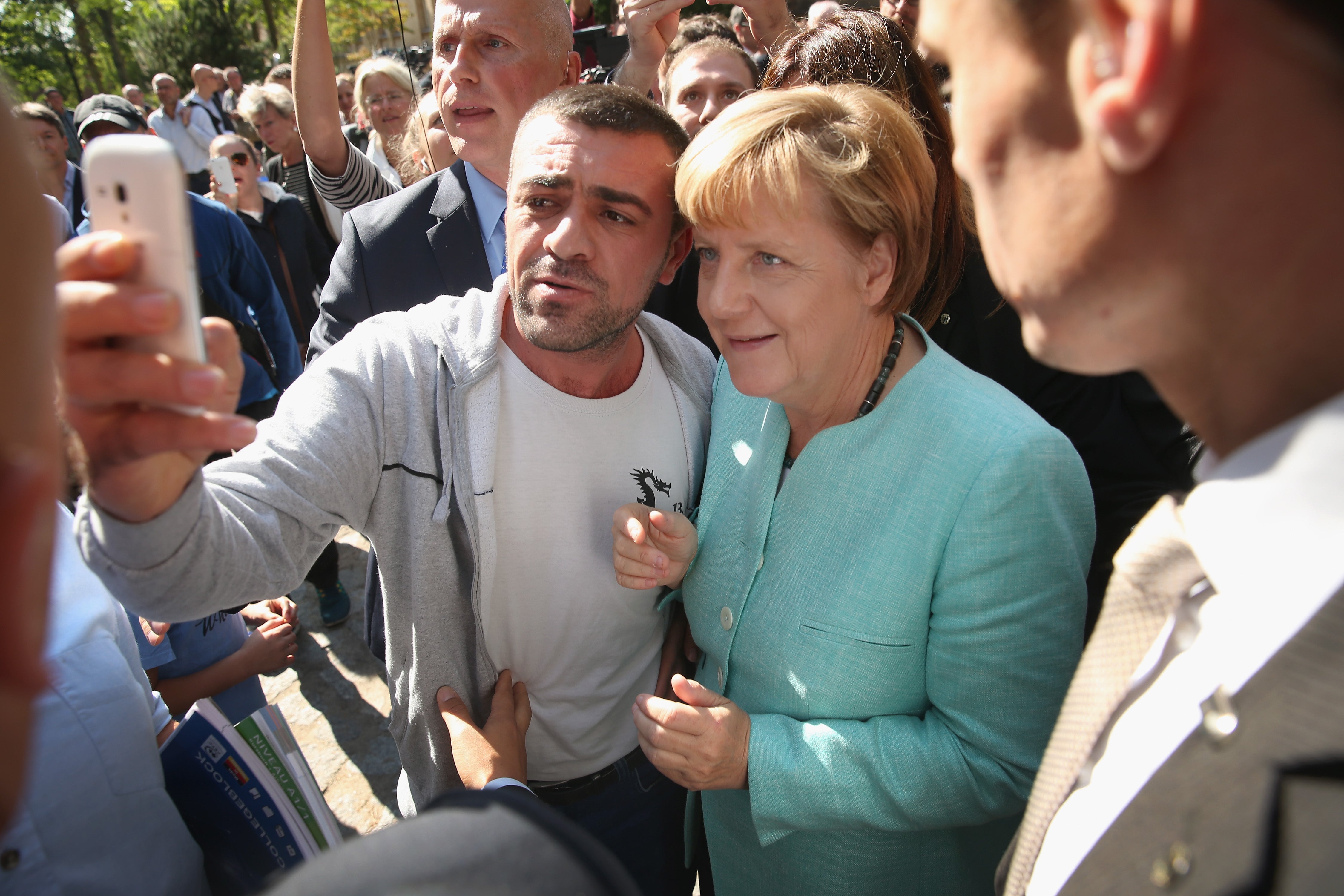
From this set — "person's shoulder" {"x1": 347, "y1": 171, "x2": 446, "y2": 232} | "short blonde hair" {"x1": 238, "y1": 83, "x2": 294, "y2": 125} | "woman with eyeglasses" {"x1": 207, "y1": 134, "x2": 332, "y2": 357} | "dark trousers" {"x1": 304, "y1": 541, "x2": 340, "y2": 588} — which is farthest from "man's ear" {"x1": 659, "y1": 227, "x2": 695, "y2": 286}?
"short blonde hair" {"x1": 238, "y1": 83, "x2": 294, "y2": 125}

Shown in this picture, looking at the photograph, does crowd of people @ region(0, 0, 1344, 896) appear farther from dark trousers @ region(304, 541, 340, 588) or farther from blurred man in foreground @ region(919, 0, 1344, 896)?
dark trousers @ region(304, 541, 340, 588)

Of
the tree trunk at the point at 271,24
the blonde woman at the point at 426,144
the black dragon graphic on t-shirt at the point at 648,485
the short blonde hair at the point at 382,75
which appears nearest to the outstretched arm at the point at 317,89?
the blonde woman at the point at 426,144

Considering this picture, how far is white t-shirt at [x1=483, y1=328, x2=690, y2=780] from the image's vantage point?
170 cm

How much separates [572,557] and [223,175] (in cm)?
468

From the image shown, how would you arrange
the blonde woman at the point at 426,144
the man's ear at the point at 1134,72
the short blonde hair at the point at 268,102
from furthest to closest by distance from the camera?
the short blonde hair at the point at 268,102 → the blonde woman at the point at 426,144 → the man's ear at the point at 1134,72

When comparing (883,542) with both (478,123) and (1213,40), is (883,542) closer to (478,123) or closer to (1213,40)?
(1213,40)

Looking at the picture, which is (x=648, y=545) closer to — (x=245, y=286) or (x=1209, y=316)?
(x=1209, y=316)

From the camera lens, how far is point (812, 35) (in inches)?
90.0

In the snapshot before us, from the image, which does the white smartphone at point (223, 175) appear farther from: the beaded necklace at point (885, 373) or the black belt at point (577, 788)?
the beaded necklace at point (885, 373)

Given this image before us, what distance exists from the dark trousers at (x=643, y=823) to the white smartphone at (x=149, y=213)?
5.01ft

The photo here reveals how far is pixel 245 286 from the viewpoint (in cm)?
404

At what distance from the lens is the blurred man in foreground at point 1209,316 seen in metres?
0.58

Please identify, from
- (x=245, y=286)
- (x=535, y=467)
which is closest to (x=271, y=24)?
(x=245, y=286)

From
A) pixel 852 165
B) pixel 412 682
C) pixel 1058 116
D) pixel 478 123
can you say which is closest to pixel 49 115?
pixel 478 123
